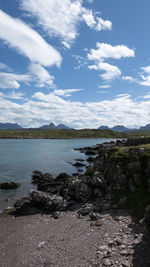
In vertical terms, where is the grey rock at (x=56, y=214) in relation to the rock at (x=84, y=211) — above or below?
below

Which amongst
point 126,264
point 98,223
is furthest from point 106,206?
point 126,264

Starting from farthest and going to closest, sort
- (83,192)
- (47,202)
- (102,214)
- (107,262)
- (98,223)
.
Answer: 1. (83,192)
2. (47,202)
3. (102,214)
4. (98,223)
5. (107,262)

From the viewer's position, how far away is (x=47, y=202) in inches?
1164

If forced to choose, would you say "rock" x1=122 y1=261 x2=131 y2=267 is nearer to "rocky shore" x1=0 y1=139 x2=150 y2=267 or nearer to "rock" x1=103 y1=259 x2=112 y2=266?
"rocky shore" x1=0 y1=139 x2=150 y2=267

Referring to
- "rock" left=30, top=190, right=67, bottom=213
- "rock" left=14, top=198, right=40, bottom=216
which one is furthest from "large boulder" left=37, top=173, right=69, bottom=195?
"rock" left=14, top=198, right=40, bottom=216

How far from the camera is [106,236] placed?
19578mm

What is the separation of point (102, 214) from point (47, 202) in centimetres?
958

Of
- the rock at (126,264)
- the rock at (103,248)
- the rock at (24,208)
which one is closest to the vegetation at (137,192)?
the rock at (103,248)

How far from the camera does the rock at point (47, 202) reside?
1142 inches

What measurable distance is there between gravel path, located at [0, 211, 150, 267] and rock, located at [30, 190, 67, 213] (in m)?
3.26

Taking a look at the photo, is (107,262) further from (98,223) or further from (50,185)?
(50,185)

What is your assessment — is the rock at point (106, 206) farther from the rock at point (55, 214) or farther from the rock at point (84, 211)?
the rock at point (55, 214)

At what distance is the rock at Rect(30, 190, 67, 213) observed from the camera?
29003 millimetres

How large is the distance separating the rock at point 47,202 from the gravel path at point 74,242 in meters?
3.26
